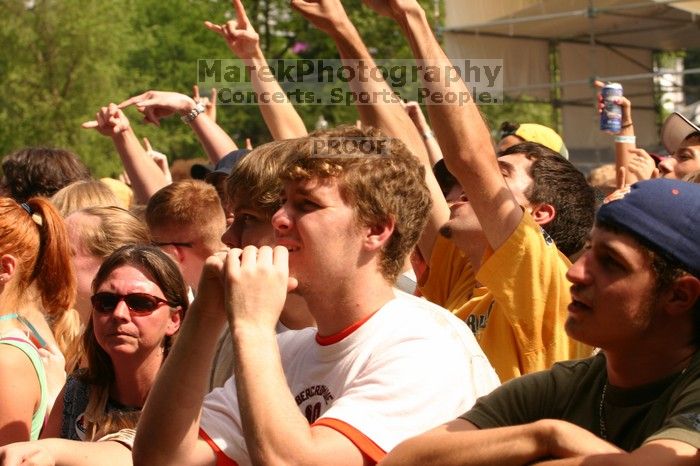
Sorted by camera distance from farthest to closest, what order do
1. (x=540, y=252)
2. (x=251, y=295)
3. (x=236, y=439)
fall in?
(x=540, y=252) < (x=236, y=439) < (x=251, y=295)

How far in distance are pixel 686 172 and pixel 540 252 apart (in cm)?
235

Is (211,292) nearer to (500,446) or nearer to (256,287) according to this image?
(256,287)

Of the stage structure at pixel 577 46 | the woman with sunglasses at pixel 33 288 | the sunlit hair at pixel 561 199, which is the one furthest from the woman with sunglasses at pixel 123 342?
the stage structure at pixel 577 46

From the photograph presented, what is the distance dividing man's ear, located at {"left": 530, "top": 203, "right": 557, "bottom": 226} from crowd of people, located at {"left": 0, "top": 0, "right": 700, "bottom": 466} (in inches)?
0.5

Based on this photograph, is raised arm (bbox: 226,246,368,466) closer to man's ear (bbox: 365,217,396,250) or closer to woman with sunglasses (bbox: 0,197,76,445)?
man's ear (bbox: 365,217,396,250)

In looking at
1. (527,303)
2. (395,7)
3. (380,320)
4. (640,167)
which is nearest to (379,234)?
(380,320)

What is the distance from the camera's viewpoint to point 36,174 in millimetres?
7219

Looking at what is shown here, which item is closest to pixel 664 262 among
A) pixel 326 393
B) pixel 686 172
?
pixel 326 393

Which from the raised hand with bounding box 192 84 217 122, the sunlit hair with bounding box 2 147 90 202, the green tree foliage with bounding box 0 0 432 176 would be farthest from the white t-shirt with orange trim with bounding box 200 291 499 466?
Answer: the green tree foliage with bounding box 0 0 432 176

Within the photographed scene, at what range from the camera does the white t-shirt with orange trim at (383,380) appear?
3100mm

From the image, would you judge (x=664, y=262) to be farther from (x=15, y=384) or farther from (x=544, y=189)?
(x=15, y=384)

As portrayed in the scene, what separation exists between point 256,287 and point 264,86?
2.94 m

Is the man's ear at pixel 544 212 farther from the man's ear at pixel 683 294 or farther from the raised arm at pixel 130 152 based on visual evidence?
the raised arm at pixel 130 152

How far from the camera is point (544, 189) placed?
4652mm
